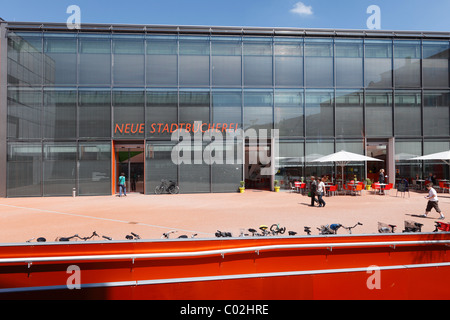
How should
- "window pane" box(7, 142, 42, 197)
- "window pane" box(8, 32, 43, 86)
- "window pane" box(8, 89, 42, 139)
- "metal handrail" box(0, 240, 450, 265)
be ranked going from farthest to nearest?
"window pane" box(8, 32, 43, 86) < "window pane" box(8, 89, 42, 139) < "window pane" box(7, 142, 42, 197) < "metal handrail" box(0, 240, 450, 265)

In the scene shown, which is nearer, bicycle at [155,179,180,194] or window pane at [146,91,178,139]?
bicycle at [155,179,180,194]

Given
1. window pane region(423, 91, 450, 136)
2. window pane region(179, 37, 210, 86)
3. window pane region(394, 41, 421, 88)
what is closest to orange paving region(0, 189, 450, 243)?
window pane region(423, 91, 450, 136)

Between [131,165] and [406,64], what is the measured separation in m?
24.9

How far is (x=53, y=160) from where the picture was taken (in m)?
17.7

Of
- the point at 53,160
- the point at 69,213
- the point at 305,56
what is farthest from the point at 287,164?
the point at 53,160

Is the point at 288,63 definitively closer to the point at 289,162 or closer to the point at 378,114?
the point at 289,162

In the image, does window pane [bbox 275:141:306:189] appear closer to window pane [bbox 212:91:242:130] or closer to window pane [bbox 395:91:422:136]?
window pane [bbox 212:91:242:130]

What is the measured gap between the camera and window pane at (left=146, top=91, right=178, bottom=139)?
18.4 m

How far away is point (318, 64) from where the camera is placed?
64.0ft

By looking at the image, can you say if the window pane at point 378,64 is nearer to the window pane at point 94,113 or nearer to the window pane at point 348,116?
the window pane at point 348,116

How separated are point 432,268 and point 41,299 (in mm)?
8988

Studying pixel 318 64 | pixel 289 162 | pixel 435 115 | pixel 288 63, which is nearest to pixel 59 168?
pixel 289 162

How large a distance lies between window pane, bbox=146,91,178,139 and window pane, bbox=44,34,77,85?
6.12m

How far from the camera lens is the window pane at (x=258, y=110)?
19.0 meters
